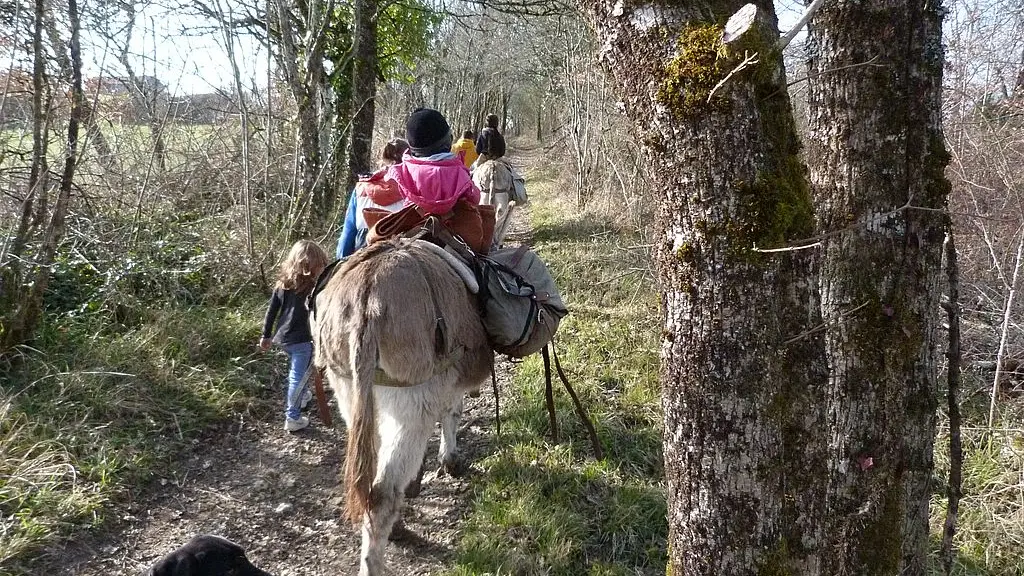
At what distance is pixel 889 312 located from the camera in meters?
2.04

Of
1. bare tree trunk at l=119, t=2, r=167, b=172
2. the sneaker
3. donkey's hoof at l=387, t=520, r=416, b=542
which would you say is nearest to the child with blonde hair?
the sneaker

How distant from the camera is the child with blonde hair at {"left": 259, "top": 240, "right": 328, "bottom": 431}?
4.22m

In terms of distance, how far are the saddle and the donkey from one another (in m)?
0.37

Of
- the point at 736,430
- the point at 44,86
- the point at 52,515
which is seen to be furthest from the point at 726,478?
the point at 44,86

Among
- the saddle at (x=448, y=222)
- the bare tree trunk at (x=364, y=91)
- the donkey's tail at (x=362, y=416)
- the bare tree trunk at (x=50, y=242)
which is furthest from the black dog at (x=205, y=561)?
the bare tree trunk at (x=364, y=91)

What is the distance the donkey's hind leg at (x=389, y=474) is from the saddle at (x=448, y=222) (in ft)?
3.12

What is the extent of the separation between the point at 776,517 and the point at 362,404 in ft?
5.32

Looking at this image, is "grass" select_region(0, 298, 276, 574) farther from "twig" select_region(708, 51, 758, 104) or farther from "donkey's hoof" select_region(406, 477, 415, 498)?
"twig" select_region(708, 51, 758, 104)

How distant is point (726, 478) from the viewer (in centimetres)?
174

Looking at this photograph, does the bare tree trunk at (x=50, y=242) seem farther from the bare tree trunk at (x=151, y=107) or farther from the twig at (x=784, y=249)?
the twig at (x=784, y=249)

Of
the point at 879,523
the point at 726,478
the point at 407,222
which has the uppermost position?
the point at 407,222

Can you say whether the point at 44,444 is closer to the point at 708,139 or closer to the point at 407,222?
the point at 407,222

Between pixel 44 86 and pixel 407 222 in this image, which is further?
pixel 44 86

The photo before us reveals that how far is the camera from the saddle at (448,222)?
3.15m
